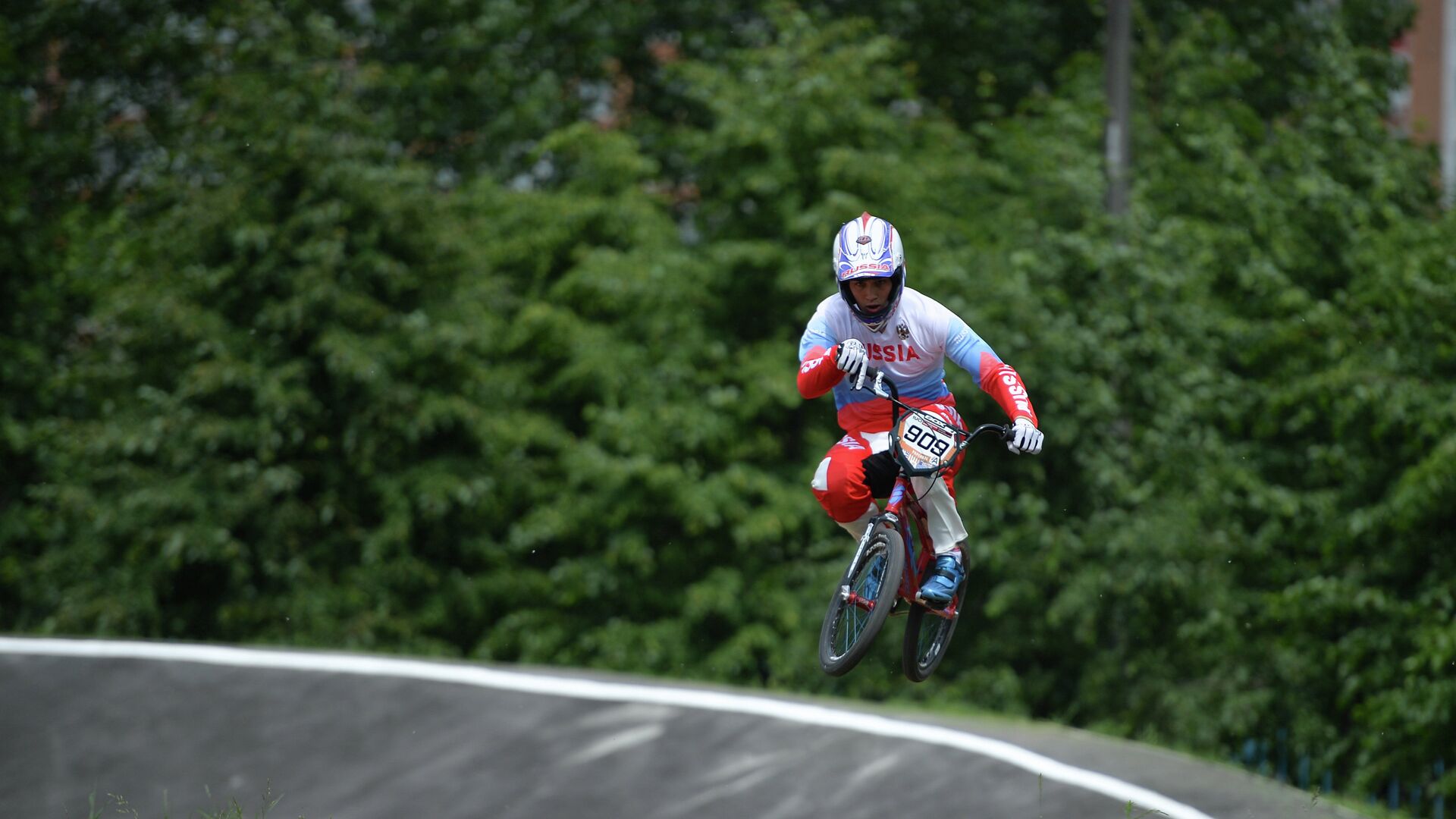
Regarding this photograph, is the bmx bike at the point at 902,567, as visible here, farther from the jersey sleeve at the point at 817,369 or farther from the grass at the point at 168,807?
the grass at the point at 168,807

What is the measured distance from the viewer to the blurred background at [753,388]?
50.0 ft

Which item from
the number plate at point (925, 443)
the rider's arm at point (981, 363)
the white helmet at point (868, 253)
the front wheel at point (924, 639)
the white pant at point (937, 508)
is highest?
the white helmet at point (868, 253)

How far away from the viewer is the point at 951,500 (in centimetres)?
669

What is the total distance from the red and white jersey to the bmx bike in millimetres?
89

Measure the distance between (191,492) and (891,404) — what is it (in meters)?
11.8

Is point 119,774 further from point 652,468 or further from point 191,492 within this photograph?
point 652,468

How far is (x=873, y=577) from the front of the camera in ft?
22.1

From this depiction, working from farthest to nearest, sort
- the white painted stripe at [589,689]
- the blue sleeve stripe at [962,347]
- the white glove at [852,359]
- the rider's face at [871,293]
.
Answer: the white painted stripe at [589,689] < the blue sleeve stripe at [962,347] < the rider's face at [871,293] < the white glove at [852,359]

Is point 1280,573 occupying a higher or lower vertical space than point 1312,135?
lower

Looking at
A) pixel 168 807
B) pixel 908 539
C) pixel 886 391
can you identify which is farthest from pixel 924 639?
pixel 168 807

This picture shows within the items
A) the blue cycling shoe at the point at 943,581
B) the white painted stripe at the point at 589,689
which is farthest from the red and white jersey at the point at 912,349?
the white painted stripe at the point at 589,689

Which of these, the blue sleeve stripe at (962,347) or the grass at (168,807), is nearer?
the blue sleeve stripe at (962,347)

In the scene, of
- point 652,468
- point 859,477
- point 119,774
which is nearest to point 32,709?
point 119,774

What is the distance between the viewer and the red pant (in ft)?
21.4
